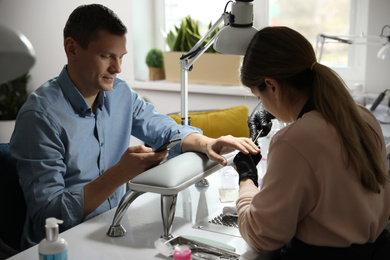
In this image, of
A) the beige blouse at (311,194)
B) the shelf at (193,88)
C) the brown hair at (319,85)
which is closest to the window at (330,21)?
the shelf at (193,88)

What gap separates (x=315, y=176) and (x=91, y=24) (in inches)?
38.8

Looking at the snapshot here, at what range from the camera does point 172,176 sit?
133 cm

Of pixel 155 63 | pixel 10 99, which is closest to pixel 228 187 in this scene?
pixel 155 63

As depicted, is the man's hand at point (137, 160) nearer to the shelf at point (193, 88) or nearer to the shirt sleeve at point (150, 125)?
the shirt sleeve at point (150, 125)

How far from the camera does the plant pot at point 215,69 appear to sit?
337 cm

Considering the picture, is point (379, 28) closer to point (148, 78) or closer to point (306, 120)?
point (148, 78)

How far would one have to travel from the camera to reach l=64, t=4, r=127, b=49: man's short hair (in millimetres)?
1685

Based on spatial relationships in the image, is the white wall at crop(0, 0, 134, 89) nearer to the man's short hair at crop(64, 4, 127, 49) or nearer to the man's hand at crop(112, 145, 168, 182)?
the man's short hair at crop(64, 4, 127, 49)

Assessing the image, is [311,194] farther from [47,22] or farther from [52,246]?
[47,22]

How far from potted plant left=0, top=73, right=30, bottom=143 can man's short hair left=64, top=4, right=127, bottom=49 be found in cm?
222

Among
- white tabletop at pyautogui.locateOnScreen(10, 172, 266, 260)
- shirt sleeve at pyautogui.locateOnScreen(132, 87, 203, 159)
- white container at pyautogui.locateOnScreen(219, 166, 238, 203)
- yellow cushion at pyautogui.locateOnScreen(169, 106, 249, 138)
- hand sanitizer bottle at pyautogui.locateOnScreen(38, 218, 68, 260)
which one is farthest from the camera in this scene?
yellow cushion at pyautogui.locateOnScreen(169, 106, 249, 138)

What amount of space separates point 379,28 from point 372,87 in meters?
0.38

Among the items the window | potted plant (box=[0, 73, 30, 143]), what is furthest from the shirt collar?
potted plant (box=[0, 73, 30, 143])

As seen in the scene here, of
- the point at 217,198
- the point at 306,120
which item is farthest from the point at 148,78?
the point at 306,120
